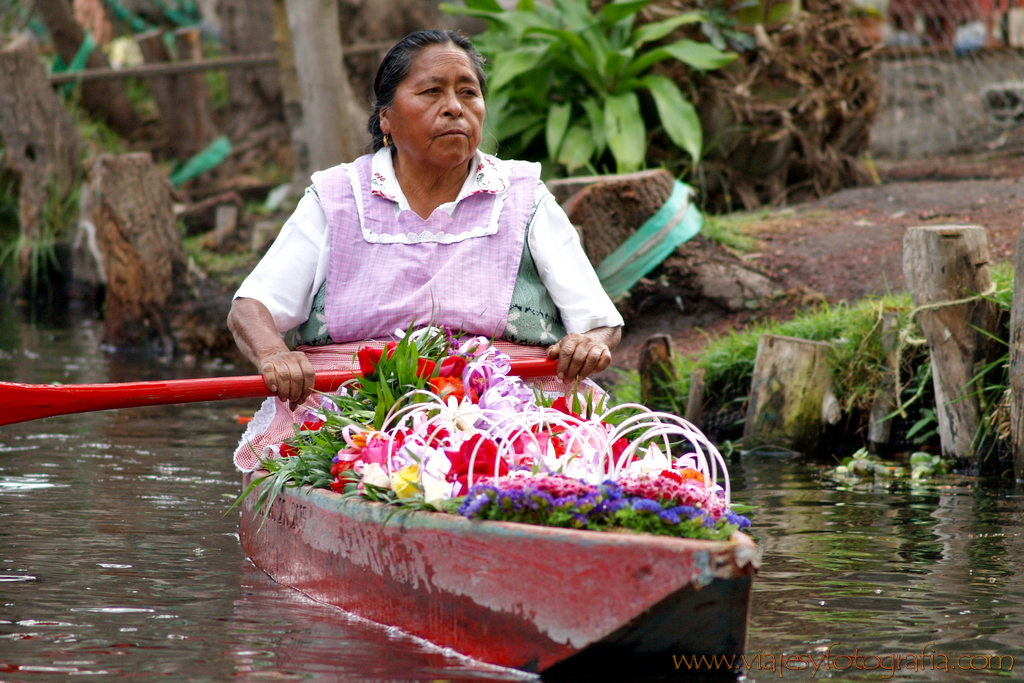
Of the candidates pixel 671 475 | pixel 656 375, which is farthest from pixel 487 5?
pixel 671 475

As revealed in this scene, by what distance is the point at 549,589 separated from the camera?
2775 mm

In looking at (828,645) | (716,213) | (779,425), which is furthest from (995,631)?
(716,213)

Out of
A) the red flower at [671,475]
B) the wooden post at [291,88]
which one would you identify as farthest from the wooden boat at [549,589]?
the wooden post at [291,88]

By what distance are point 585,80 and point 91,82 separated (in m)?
7.99

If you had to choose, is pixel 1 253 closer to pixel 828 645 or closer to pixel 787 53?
pixel 787 53

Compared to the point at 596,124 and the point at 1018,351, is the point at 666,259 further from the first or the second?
the point at 1018,351

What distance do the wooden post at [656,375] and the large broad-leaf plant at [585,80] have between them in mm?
2754

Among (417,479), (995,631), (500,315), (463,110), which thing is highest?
(463,110)

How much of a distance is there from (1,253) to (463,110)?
10087 millimetres

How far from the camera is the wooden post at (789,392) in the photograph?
5.95m

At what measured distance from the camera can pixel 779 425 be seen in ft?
19.7

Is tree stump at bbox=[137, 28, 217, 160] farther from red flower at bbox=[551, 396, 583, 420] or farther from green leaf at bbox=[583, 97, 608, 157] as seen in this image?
red flower at bbox=[551, 396, 583, 420]

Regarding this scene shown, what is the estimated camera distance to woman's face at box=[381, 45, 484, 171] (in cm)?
414

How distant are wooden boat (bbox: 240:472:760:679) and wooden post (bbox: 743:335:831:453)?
3.09 m
